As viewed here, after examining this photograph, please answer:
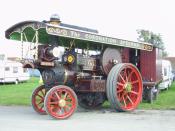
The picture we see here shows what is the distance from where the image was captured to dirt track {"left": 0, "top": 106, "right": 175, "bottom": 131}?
8688 mm

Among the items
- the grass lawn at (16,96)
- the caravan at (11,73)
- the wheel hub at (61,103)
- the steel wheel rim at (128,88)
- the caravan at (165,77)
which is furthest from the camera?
the caravan at (11,73)

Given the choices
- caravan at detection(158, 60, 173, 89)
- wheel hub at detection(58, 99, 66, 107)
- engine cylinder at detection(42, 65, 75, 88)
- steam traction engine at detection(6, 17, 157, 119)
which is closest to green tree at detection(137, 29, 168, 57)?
caravan at detection(158, 60, 173, 89)

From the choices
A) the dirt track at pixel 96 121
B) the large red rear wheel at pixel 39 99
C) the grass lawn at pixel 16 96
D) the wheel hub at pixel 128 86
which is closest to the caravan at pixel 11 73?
the grass lawn at pixel 16 96

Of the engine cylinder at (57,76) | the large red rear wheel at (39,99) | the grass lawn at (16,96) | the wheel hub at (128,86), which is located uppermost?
the engine cylinder at (57,76)

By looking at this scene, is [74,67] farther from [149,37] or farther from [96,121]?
[149,37]

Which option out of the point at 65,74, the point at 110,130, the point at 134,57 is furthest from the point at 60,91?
the point at 134,57

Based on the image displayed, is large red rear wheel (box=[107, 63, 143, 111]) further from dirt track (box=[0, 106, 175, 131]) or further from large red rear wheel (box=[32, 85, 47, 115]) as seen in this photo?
large red rear wheel (box=[32, 85, 47, 115])

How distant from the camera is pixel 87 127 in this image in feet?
29.0

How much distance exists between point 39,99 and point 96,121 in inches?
112

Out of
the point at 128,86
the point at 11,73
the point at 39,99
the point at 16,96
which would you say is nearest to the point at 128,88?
the point at 128,86

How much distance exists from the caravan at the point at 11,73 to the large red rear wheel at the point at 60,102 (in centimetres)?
2368

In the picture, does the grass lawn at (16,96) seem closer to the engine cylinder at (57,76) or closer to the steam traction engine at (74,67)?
the steam traction engine at (74,67)

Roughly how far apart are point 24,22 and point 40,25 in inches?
30.5

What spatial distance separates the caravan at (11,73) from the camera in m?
33.9
